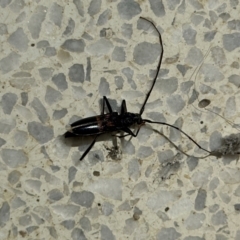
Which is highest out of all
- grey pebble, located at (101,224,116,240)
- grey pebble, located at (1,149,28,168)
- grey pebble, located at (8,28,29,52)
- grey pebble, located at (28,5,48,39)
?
grey pebble, located at (28,5,48,39)

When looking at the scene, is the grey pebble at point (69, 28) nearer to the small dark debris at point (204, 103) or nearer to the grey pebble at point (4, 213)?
the small dark debris at point (204, 103)

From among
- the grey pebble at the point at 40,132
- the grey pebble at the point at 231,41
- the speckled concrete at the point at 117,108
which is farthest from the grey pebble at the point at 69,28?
the grey pebble at the point at 231,41

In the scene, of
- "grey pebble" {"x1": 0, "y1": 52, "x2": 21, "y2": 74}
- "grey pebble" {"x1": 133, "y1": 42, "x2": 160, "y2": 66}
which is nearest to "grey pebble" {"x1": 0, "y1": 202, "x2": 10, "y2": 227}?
"grey pebble" {"x1": 0, "y1": 52, "x2": 21, "y2": 74}

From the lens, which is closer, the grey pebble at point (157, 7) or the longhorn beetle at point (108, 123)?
the longhorn beetle at point (108, 123)

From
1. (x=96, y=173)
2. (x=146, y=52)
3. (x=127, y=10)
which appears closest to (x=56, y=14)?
(x=127, y=10)

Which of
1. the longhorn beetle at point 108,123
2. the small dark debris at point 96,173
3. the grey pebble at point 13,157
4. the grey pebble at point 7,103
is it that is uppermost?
the grey pebble at point 7,103

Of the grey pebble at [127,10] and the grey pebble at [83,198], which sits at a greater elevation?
the grey pebble at [127,10]

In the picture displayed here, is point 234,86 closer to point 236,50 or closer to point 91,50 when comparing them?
point 236,50

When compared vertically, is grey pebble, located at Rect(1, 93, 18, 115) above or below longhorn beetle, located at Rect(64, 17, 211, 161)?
above

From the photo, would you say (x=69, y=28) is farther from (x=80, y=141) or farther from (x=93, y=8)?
(x=80, y=141)

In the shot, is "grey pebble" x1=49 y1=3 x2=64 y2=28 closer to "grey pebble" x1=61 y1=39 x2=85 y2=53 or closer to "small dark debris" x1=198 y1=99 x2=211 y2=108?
"grey pebble" x1=61 y1=39 x2=85 y2=53
